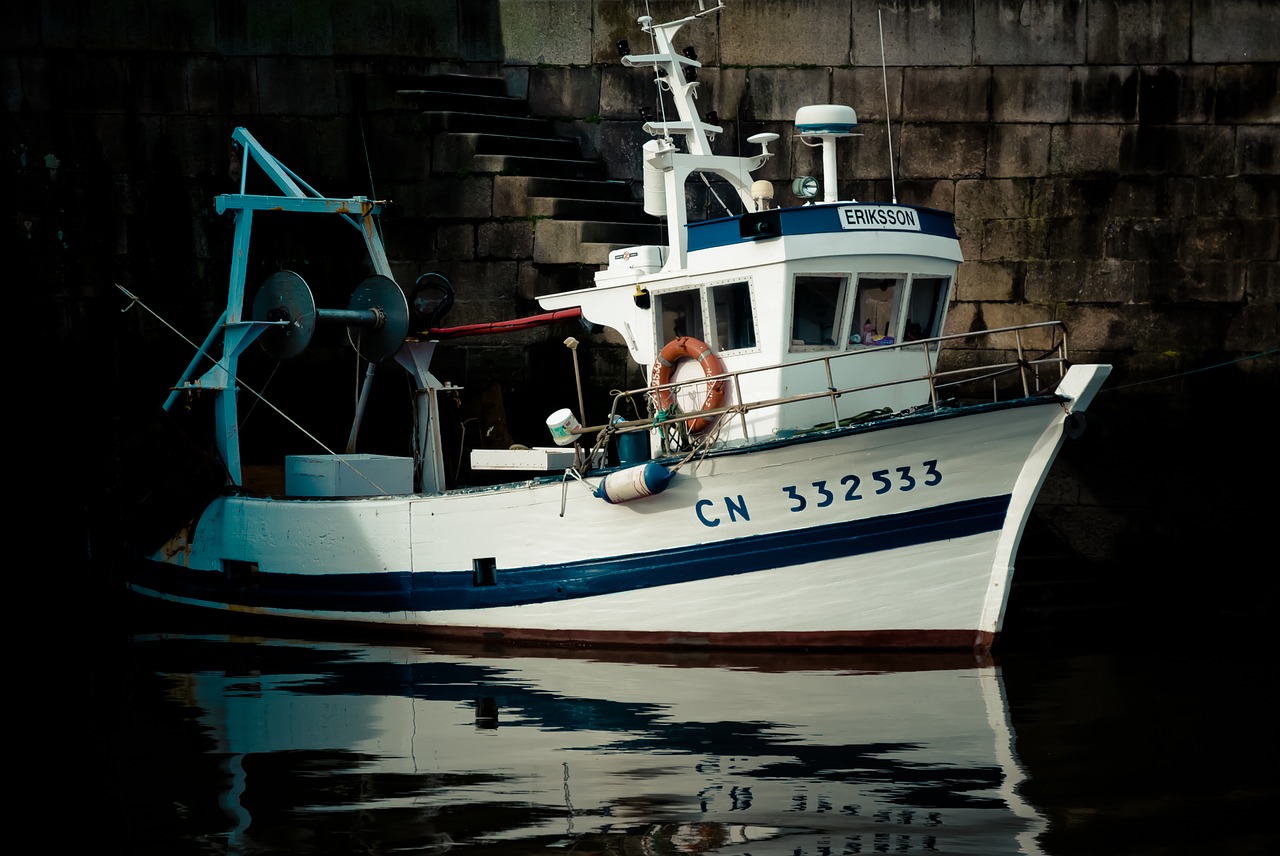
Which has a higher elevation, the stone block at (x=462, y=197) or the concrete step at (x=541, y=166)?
the concrete step at (x=541, y=166)

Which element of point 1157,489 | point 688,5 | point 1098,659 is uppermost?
point 688,5

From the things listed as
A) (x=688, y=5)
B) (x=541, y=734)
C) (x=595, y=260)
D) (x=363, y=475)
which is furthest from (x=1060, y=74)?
(x=541, y=734)

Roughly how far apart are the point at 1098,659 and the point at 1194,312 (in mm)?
4681

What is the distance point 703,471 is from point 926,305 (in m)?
2.34

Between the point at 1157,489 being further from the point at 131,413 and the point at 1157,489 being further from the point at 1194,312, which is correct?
the point at 131,413

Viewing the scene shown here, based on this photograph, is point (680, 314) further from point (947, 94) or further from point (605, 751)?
point (605, 751)

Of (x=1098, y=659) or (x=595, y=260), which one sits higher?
(x=595, y=260)

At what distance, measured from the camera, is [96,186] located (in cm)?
1407

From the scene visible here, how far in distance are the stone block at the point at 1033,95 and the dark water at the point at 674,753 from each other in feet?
18.5

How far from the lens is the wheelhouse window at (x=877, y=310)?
10664mm

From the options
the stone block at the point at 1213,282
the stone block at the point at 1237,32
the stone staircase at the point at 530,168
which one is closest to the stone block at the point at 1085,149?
the stone block at the point at 1237,32

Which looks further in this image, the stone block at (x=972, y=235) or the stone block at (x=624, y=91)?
the stone block at (x=624, y=91)

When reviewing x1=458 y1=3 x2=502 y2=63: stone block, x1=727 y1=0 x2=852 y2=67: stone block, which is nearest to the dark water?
x1=727 y1=0 x2=852 y2=67: stone block

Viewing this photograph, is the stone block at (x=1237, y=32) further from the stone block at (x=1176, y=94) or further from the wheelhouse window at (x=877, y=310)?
the wheelhouse window at (x=877, y=310)
